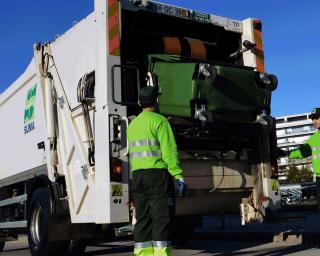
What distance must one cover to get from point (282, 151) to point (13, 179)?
15.3 feet

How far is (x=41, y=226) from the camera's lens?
713 centimetres

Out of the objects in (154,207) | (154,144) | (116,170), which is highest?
(154,144)

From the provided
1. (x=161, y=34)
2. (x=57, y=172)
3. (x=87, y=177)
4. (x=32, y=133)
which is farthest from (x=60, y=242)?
(x=161, y=34)

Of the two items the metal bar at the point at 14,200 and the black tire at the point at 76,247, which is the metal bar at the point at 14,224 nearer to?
Result: the metal bar at the point at 14,200

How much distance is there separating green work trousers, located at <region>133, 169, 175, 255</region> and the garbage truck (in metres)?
0.75

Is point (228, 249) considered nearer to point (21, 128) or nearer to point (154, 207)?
point (154, 207)

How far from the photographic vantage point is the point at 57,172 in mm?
7016

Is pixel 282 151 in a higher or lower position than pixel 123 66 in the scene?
lower

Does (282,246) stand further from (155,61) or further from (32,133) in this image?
(32,133)

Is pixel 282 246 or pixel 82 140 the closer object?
pixel 82 140

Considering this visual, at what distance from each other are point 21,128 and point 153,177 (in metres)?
4.48

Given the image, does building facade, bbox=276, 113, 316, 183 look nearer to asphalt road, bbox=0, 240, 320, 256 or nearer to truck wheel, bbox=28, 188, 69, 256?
asphalt road, bbox=0, 240, 320, 256

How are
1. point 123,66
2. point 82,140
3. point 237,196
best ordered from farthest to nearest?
1. point 237,196
2. point 82,140
3. point 123,66

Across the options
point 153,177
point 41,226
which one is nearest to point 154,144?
point 153,177
